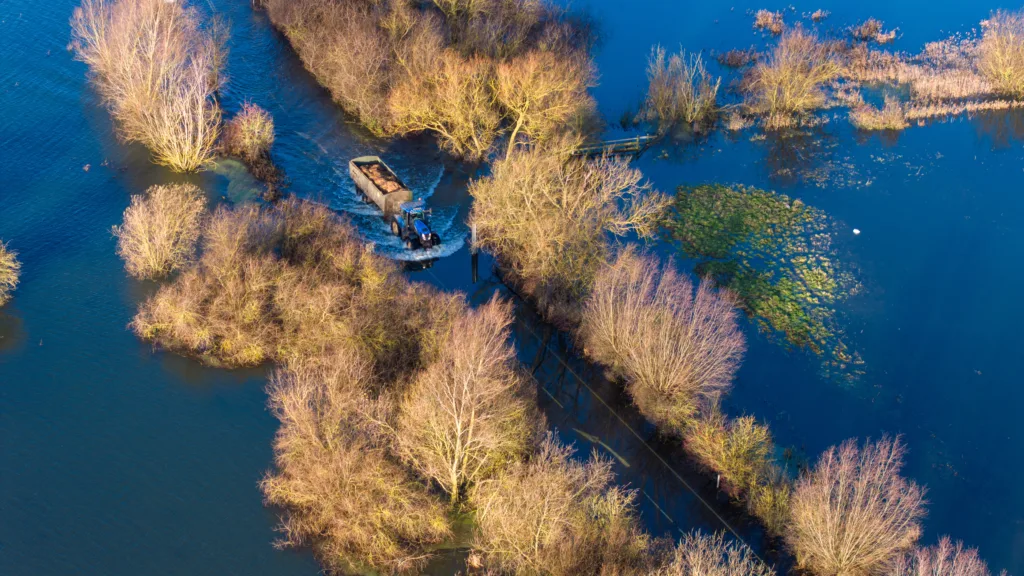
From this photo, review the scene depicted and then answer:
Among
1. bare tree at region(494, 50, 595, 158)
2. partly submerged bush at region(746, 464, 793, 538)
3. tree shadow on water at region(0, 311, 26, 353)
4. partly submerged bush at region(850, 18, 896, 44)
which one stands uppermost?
partly submerged bush at region(850, 18, 896, 44)

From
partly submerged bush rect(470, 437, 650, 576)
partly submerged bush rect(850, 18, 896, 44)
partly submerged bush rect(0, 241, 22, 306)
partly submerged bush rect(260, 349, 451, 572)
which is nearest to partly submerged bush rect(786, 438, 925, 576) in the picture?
partly submerged bush rect(470, 437, 650, 576)

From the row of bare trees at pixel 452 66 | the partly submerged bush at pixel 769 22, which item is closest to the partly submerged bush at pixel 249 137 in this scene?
the row of bare trees at pixel 452 66

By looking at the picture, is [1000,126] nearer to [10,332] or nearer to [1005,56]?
[1005,56]

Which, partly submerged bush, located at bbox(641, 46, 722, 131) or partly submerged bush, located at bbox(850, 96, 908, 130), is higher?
partly submerged bush, located at bbox(850, 96, 908, 130)

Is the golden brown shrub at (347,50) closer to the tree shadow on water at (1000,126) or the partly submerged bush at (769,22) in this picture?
the partly submerged bush at (769,22)

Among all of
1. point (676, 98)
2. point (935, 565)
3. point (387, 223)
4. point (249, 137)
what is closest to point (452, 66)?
point (387, 223)

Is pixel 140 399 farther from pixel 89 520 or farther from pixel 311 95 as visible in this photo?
pixel 311 95

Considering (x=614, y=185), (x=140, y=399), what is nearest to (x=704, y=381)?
(x=614, y=185)

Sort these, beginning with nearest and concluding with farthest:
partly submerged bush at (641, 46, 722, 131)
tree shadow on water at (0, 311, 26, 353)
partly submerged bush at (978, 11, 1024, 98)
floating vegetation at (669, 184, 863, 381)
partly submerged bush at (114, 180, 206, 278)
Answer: tree shadow on water at (0, 311, 26, 353) → partly submerged bush at (114, 180, 206, 278) → floating vegetation at (669, 184, 863, 381) → partly submerged bush at (641, 46, 722, 131) → partly submerged bush at (978, 11, 1024, 98)

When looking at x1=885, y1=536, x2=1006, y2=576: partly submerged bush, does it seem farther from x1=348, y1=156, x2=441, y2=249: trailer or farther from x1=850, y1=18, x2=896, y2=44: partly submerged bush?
x1=850, y1=18, x2=896, y2=44: partly submerged bush
